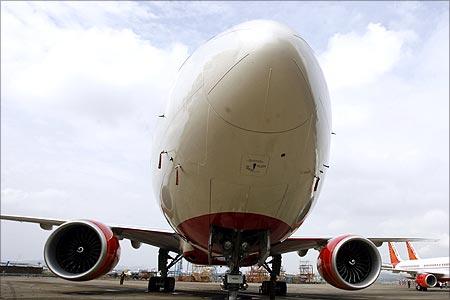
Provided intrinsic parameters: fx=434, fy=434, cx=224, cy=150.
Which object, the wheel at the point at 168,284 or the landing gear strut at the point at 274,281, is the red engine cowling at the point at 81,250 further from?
the wheel at the point at 168,284

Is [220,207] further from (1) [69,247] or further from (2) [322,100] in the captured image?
(1) [69,247]

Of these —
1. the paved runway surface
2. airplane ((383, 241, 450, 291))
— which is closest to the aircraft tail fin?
airplane ((383, 241, 450, 291))

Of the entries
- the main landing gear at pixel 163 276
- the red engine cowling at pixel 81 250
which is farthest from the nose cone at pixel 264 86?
the main landing gear at pixel 163 276

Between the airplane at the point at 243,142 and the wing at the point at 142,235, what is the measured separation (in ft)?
12.3

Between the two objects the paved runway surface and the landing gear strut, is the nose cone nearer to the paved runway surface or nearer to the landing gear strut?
the landing gear strut

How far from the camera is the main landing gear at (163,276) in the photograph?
13633mm

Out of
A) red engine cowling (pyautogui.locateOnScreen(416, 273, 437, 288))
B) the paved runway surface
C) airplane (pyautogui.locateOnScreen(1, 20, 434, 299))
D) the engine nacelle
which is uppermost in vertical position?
airplane (pyautogui.locateOnScreen(1, 20, 434, 299))

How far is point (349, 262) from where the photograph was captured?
352 inches

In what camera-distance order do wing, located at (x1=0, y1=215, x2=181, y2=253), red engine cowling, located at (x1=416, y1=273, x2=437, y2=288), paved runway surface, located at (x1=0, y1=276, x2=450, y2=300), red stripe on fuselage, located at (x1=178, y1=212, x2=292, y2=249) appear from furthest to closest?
red engine cowling, located at (x1=416, y1=273, x2=437, y2=288), wing, located at (x1=0, y1=215, x2=181, y2=253), paved runway surface, located at (x1=0, y1=276, x2=450, y2=300), red stripe on fuselage, located at (x1=178, y1=212, x2=292, y2=249)

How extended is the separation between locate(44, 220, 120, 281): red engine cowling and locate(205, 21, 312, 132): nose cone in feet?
16.6

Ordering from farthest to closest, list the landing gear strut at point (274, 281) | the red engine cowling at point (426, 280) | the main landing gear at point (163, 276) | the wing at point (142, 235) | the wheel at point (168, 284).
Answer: the red engine cowling at point (426, 280) < the wheel at point (168, 284) < the main landing gear at point (163, 276) < the wing at point (142, 235) < the landing gear strut at point (274, 281)

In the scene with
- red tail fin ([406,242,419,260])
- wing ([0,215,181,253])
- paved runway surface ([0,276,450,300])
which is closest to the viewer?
paved runway surface ([0,276,450,300])

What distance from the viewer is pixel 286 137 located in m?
5.08

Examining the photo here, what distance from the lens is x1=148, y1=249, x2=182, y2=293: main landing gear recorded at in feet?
44.7
